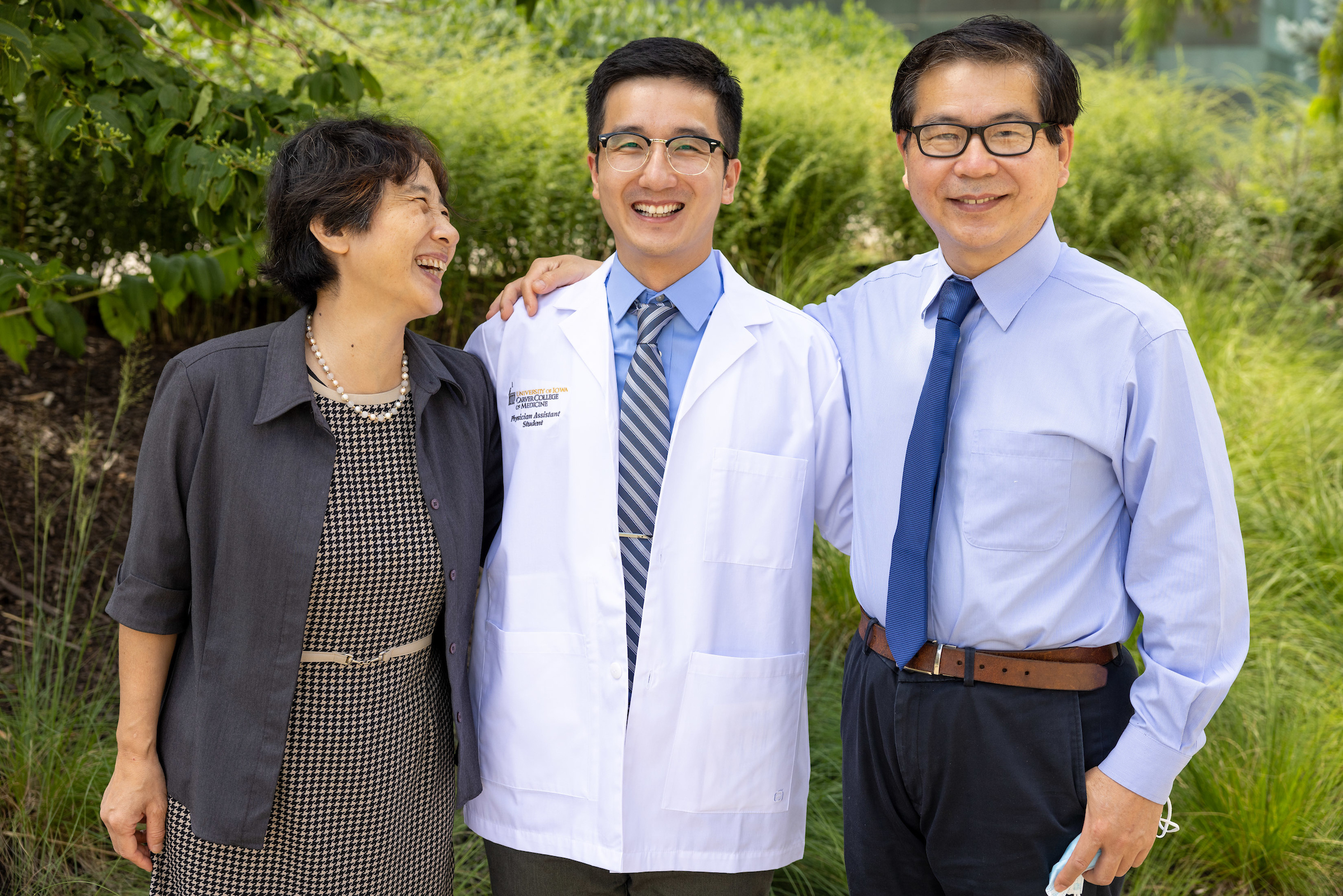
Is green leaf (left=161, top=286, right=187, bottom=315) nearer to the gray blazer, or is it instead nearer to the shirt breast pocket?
the gray blazer

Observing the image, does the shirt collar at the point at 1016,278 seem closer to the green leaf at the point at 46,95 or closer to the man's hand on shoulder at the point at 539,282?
the man's hand on shoulder at the point at 539,282

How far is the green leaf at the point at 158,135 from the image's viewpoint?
276 cm

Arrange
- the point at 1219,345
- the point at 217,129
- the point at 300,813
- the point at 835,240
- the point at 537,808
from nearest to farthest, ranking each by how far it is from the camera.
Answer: the point at 300,813 → the point at 537,808 → the point at 217,129 → the point at 1219,345 → the point at 835,240

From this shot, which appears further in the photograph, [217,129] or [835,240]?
[835,240]

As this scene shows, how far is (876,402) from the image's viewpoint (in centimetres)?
212

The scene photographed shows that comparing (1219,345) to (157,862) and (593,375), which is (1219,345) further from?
(157,862)

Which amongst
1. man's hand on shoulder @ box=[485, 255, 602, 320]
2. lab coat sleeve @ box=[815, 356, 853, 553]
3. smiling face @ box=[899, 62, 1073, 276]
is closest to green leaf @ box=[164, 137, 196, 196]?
man's hand on shoulder @ box=[485, 255, 602, 320]

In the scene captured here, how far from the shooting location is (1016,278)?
1.98m

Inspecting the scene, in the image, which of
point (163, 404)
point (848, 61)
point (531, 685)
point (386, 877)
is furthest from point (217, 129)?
point (848, 61)

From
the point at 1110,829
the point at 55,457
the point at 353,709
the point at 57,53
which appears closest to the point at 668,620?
the point at 353,709

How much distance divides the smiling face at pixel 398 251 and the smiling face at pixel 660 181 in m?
0.37

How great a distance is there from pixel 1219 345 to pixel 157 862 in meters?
5.28

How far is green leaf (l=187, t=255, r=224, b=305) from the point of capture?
291cm

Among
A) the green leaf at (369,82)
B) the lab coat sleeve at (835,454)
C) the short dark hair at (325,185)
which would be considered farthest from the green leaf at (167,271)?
the lab coat sleeve at (835,454)
